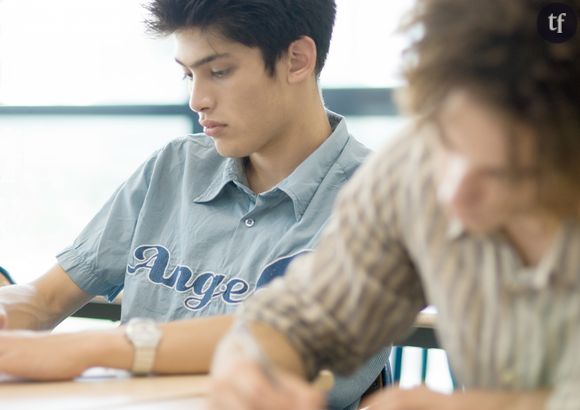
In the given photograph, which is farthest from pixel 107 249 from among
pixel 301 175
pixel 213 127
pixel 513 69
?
pixel 513 69

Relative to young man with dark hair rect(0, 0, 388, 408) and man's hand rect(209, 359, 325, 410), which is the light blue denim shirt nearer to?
young man with dark hair rect(0, 0, 388, 408)

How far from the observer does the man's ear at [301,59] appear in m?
1.92

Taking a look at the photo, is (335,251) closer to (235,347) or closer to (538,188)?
(235,347)

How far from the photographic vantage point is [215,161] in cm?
200

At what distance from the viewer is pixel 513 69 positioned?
2.56ft

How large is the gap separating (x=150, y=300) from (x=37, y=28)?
88.2 inches

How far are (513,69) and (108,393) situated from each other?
782 millimetres

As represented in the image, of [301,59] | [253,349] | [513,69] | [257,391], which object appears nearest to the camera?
[513,69]

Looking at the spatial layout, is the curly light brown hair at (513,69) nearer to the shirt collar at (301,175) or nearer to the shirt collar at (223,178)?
the shirt collar at (301,175)

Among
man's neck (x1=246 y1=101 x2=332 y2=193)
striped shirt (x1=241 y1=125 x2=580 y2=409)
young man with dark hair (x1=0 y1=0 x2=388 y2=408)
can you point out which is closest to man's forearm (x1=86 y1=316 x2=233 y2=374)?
young man with dark hair (x1=0 y1=0 x2=388 y2=408)

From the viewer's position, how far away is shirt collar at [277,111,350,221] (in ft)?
5.91

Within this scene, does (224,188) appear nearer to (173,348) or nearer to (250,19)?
(250,19)

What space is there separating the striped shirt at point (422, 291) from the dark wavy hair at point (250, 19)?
0.82 meters

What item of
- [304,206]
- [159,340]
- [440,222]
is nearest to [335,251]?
[440,222]
